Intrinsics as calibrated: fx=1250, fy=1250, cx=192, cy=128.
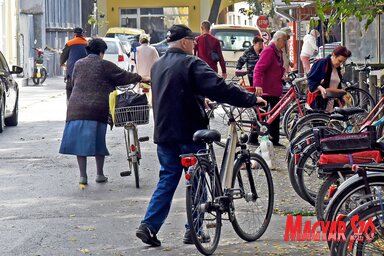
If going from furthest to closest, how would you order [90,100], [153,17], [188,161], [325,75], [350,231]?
[153,17]
[325,75]
[90,100]
[188,161]
[350,231]

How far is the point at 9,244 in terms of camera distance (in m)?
10.6

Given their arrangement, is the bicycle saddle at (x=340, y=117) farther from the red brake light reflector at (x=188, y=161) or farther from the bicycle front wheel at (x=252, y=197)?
the red brake light reflector at (x=188, y=161)

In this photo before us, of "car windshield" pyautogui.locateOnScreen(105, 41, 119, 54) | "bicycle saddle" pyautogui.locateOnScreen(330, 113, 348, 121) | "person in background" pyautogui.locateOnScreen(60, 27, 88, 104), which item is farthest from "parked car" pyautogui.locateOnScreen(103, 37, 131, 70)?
"bicycle saddle" pyautogui.locateOnScreen(330, 113, 348, 121)

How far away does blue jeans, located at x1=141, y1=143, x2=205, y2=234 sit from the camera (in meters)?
10.2

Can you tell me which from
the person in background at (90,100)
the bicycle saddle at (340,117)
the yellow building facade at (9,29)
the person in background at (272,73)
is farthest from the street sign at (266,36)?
the bicycle saddle at (340,117)

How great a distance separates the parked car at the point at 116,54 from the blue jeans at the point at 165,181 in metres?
31.5

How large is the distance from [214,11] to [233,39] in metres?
23.9

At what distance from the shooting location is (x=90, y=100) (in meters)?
14.1

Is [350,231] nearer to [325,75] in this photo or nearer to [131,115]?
[131,115]

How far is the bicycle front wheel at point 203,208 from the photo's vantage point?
9602 mm

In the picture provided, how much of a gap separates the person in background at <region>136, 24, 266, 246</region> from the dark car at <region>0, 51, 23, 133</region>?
12.5 meters

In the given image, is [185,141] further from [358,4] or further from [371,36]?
[371,36]

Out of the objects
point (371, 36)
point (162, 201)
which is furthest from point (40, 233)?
point (371, 36)

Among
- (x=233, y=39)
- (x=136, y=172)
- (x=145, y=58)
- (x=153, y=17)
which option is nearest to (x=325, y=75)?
(x=136, y=172)
